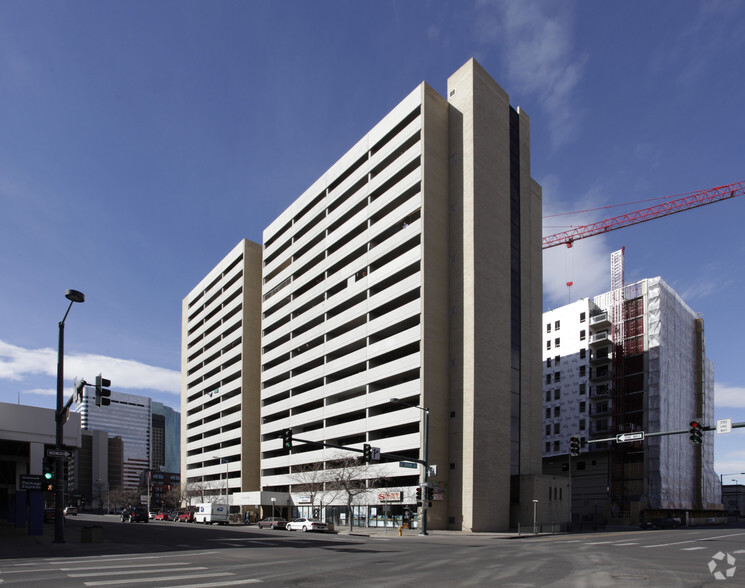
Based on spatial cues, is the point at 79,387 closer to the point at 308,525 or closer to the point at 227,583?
the point at 227,583

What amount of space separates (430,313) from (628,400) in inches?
2116

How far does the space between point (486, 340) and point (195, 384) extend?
3267 inches

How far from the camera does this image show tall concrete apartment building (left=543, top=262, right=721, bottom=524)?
92.7 meters

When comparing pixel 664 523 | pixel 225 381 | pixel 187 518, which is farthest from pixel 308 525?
pixel 225 381

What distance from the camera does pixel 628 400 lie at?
324ft

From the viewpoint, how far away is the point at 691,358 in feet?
354

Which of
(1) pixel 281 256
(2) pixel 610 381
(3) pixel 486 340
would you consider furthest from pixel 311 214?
(2) pixel 610 381

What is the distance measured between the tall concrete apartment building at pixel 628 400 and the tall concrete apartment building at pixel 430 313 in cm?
3353

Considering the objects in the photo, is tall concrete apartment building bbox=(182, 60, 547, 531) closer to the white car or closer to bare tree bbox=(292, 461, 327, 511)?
bare tree bbox=(292, 461, 327, 511)

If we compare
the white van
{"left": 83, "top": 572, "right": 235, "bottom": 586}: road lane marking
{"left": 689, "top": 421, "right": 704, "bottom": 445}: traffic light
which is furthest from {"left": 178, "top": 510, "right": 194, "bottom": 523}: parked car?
{"left": 83, "top": 572, "right": 235, "bottom": 586}: road lane marking

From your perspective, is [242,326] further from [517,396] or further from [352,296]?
[517,396]

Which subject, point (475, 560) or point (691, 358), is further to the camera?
point (691, 358)

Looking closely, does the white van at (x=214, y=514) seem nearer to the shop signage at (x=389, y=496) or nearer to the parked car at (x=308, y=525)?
the parked car at (x=308, y=525)

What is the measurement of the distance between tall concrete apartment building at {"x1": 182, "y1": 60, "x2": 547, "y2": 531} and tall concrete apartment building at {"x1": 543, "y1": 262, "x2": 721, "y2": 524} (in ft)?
110
